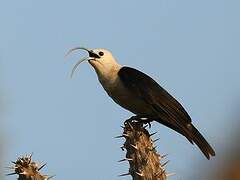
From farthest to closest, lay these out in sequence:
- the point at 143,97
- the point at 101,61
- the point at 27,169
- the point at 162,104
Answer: the point at 101,61, the point at 143,97, the point at 162,104, the point at 27,169

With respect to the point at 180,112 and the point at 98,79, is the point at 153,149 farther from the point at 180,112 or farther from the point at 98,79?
the point at 98,79

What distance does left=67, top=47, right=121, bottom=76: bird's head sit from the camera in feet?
25.6

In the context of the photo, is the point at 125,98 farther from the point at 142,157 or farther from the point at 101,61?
the point at 142,157

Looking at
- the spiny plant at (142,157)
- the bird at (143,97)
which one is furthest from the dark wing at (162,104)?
the spiny plant at (142,157)

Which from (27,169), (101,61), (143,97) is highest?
(101,61)

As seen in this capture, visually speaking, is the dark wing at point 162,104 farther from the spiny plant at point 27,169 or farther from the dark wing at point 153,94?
the spiny plant at point 27,169

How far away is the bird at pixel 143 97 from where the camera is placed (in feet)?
22.3

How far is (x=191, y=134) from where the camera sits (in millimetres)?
6738

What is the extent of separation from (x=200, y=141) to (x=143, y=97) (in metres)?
0.91

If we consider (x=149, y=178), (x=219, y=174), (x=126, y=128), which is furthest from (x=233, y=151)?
(x=149, y=178)

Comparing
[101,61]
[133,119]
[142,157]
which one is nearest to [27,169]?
[142,157]

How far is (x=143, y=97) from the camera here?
7.27 meters

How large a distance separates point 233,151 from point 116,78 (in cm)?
208

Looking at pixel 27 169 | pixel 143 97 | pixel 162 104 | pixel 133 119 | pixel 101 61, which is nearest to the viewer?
pixel 27 169
